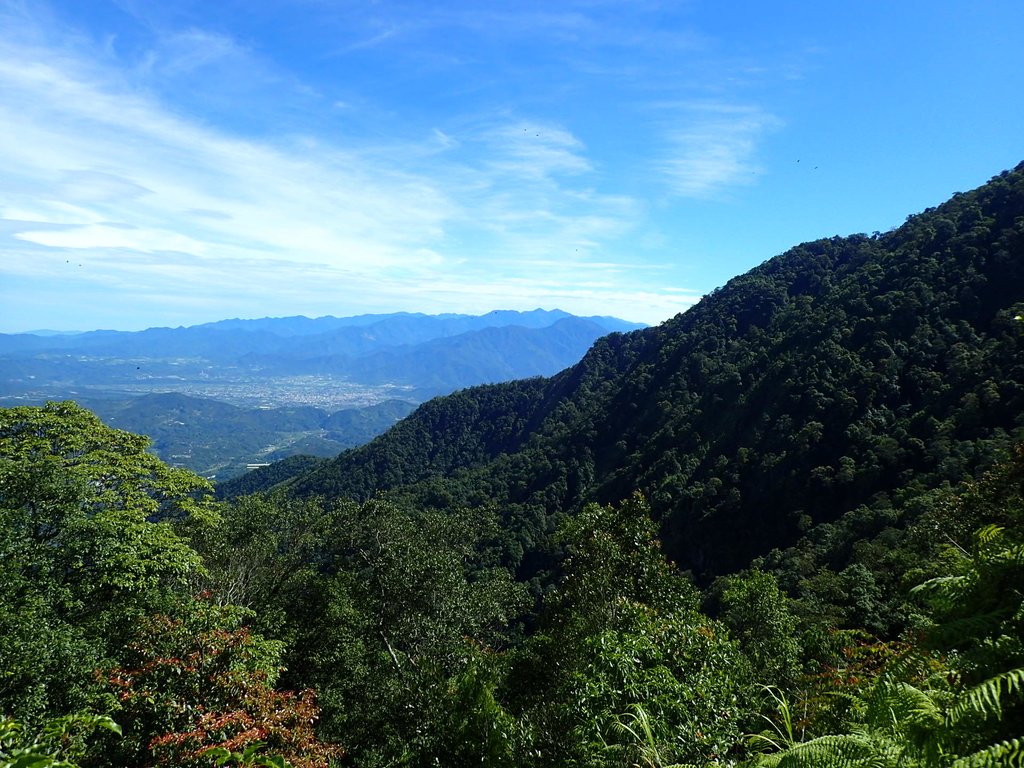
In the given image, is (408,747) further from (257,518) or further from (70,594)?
(257,518)

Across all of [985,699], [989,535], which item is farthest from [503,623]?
[985,699]

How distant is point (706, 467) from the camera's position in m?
66.8

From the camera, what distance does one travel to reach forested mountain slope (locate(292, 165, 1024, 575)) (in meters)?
48.8

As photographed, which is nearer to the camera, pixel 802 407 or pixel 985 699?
pixel 985 699

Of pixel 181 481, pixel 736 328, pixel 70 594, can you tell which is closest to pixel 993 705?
pixel 70 594

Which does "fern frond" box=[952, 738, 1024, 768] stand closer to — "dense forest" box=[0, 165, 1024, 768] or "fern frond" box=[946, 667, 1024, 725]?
"dense forest" box=[0, 165, 1024, 768]

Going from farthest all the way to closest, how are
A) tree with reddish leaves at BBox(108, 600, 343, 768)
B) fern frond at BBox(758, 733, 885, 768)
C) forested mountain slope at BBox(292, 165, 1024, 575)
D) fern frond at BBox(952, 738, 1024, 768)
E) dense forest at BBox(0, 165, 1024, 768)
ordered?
forested mountain slope at BBox(292, 165, 1024, 575)
tree with reddish leaves at BBox(108, 600, 343, 768)
dense forest at BBox(0, 165, 1024, 768)
fern frond at BBox(758, 733, 885, 768)
fern frond at BBox(952, 738, 1024, 768)

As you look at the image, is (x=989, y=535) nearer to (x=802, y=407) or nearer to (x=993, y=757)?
(x=993, y=757)

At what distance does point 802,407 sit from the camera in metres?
62.2

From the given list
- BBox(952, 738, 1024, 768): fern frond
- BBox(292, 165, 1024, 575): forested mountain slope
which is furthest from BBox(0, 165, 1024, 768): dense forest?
BBox(292, 165, 1024, 575): forested mountain slope

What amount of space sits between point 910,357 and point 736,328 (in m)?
42.0

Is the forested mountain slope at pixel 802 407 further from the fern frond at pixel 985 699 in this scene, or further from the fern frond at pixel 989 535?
the fern frond at pixel 985 699

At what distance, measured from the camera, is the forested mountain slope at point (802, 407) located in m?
48.8

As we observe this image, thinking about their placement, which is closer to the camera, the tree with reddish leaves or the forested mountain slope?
the tree with reddish leaves
